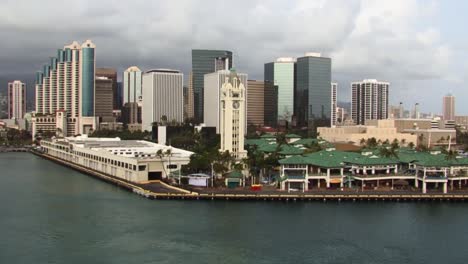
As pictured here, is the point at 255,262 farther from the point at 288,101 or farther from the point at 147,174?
the point at 288,101

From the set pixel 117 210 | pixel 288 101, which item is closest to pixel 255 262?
pixel 117 210

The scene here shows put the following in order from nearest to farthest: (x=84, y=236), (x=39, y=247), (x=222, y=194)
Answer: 1. (x=39, y=247)
2. (x=84, y=236)
3. (x=222, y=194)

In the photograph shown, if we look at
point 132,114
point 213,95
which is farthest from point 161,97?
point 132,114

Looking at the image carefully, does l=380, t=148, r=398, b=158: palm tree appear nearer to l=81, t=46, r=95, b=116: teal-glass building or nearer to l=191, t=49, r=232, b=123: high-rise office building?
l=81, t=46, r=95, b=116: teal-glass building

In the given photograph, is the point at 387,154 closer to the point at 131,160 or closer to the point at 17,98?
the point at 131,160

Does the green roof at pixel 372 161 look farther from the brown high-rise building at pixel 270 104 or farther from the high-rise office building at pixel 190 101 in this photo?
the high-rise office building at pixel 190 101

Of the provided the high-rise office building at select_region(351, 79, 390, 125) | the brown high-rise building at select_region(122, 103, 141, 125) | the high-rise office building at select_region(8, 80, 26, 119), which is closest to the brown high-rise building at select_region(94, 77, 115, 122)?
the brown high-rise building at select_region(122, 103, 141, 125)

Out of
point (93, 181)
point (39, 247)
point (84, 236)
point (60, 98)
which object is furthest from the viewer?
point (60, 98)
